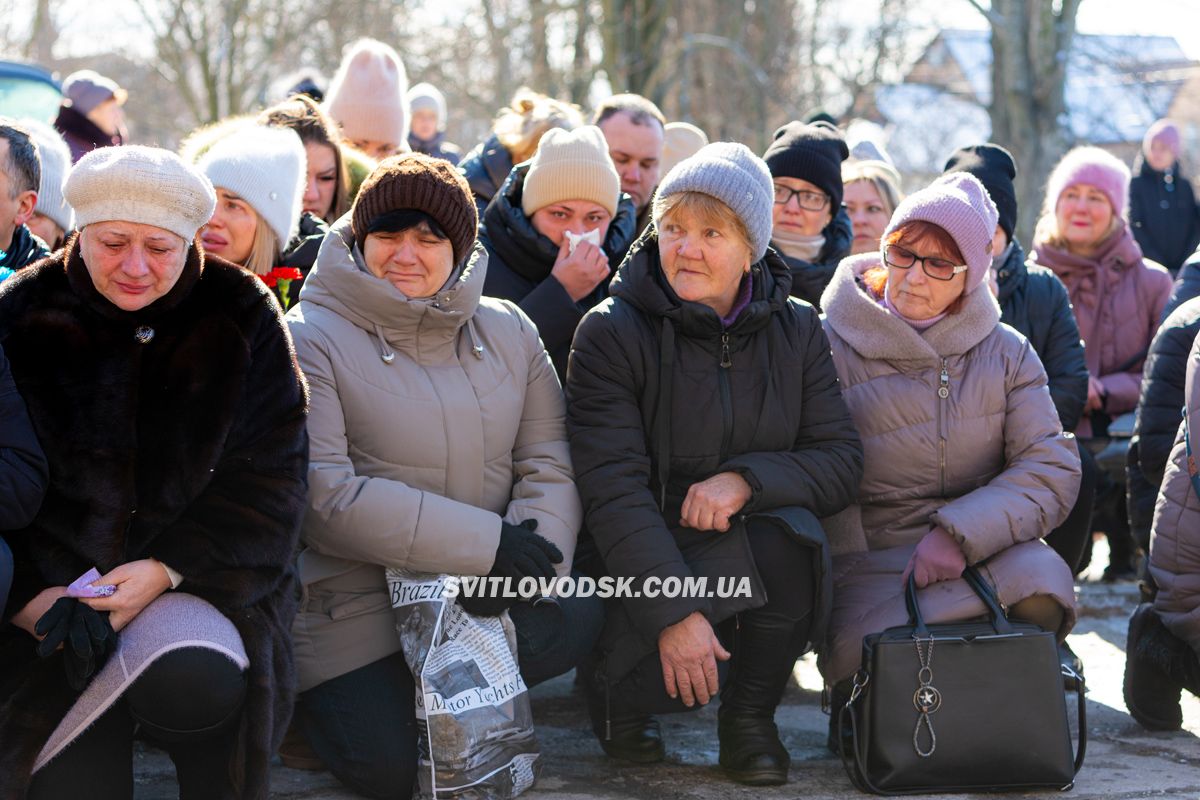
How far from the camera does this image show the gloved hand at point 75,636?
9.87 ft

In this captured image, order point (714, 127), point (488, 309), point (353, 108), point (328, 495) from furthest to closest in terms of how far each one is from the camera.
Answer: point (714, 127) → point (353, 108) → point (488, 309) → point (328, 495)

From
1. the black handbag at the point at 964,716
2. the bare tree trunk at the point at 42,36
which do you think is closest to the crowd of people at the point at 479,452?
the black handbag at the point at 964,716

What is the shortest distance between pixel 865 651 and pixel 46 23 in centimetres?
2013

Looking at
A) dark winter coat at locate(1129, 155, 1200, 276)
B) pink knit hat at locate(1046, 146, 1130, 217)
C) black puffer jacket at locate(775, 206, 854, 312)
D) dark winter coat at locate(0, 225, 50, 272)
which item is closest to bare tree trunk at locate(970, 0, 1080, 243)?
dark winter coat at locate(1129, 155, 1200, 276)

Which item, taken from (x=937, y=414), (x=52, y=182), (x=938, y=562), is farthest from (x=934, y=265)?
(x=52, y=182)

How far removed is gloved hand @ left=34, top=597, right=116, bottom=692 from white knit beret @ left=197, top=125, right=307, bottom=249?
58.4 inches

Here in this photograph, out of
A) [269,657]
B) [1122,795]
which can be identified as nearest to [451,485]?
[269,657]

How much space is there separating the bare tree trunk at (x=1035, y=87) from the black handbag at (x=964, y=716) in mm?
12061

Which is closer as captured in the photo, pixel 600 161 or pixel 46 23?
pixel 600 161

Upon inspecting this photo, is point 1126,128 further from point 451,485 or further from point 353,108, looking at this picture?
point 451,485

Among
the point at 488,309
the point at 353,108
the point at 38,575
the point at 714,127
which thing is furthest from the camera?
the point at 714,127

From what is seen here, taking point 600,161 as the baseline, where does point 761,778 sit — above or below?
below

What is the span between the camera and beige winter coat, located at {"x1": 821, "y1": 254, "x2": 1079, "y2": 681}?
156 inches

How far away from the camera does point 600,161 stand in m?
4.65
